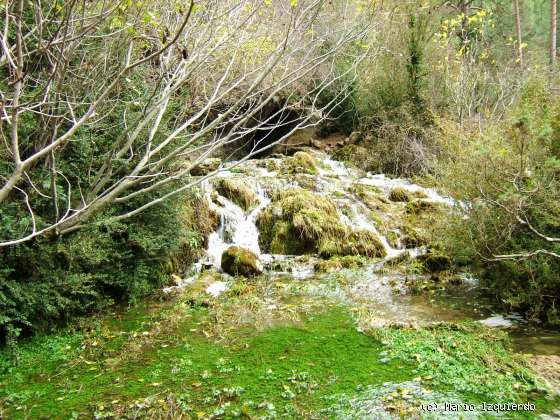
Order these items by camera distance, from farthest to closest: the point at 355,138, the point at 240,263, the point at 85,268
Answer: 1. the point at 355,138
2. the point at 240,263
3. the point at 85,268

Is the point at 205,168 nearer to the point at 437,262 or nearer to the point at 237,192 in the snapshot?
the point at 237,192

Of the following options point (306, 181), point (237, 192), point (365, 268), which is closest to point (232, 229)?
point (237, 192)

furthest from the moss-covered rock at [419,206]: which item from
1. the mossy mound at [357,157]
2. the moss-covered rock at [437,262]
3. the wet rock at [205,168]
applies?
the wet rock at [205,168]

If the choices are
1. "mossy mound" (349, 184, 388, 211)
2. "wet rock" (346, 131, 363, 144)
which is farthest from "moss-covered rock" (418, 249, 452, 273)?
"wet rock" (346, 131, 363, 144)

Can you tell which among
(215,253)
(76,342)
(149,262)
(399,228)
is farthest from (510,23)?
(76,342)

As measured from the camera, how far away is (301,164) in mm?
14086

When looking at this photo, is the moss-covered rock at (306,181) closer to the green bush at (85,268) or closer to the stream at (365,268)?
the stream at (365,268)

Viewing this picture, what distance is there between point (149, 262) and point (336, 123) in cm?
1407

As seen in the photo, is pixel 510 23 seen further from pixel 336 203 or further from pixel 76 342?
Result: pixel 76 342

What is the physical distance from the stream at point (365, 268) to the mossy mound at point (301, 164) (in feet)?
0.76

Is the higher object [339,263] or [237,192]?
[237,192]

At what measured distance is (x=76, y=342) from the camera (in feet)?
17.3

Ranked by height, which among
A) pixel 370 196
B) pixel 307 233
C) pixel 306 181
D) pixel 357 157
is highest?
pixel 357 157

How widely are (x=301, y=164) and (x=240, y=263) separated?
6.48 m
